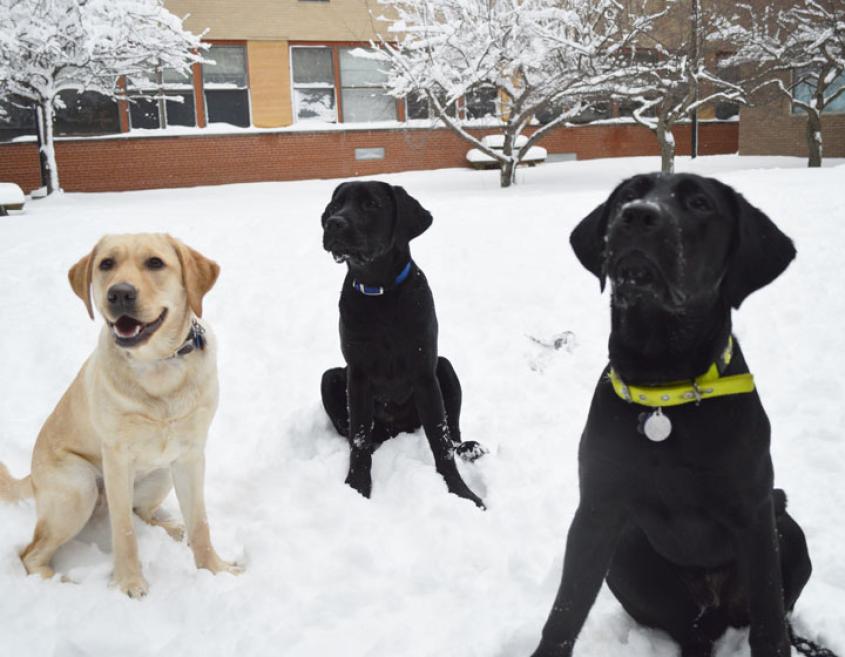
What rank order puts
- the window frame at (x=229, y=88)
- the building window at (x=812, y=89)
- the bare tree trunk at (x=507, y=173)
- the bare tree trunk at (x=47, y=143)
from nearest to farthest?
the bare tree trunk at (x=507, y=173), the bare tree trunk at (x=47, y=143), the building window at (x=812, y=89), the window frame at (x=229, y=88)

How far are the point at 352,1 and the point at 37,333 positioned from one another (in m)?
16.6

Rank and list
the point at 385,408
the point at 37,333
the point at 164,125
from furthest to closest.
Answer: the point at 164,125, the point at 37,333, the point at 385,408

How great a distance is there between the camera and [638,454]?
1.99 metres

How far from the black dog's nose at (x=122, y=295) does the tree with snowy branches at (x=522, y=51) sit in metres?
10.7

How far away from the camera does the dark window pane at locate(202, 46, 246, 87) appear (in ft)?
60.7

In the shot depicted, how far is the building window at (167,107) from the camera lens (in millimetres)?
17984

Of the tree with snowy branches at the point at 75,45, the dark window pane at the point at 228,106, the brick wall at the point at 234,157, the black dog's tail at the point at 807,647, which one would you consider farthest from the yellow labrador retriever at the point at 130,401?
the dark window pane at the point at 228,106

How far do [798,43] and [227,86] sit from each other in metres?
13.5

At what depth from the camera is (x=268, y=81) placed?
18812 millimetres

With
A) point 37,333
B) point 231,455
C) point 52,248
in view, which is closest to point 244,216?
point 52,248

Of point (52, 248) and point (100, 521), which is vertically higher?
point (52, 248)

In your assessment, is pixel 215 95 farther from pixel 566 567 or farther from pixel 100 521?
pixel 566 567

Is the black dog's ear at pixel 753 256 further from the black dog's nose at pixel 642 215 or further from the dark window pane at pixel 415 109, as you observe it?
the dark window pane at pixel 415 109

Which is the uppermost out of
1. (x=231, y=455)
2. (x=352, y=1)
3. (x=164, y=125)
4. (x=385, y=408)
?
(x=352, y=1)
